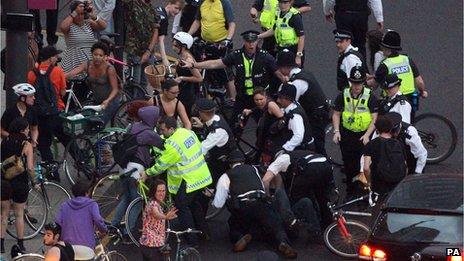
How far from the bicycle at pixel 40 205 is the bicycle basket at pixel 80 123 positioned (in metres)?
1.17

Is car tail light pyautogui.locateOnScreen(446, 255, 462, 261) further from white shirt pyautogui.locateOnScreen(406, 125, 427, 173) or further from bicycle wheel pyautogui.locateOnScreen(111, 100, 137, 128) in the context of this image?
bicycle wheel pyautogui.locateOnScreen(111, 100, 137, 128)

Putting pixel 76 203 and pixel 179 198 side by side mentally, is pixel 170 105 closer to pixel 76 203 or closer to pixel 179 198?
pixel 179 198

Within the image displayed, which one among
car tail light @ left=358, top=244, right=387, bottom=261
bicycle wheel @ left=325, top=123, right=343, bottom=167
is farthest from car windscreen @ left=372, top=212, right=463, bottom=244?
bicycle wheel @ left=325, top=123, right=343, bottom=167

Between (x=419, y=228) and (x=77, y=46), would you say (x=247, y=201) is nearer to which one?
(x=419, y=228)

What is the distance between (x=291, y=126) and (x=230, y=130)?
2.68 ft

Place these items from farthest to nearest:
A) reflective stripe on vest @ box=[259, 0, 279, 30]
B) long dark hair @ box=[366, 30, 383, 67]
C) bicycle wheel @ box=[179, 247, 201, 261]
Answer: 1. reflective stripe on vest @ box=[259, 0, 279, 30]
2. long dark hair @ box=[366, 30, 383, 67]
3. bicycle wheel @ box=[179, 247, 201, 261]

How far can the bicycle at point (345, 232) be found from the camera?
1520cm

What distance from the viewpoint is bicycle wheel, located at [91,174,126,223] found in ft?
54.4

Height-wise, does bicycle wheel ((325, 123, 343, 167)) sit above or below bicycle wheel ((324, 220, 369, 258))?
below

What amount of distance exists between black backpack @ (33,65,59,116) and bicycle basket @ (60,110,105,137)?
0.21 m

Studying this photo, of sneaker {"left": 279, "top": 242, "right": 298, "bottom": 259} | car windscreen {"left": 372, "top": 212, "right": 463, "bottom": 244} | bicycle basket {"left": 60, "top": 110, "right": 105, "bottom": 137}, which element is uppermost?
car windscreen {"left": 372, "top": 212, "right": 463, "bottom": 244}

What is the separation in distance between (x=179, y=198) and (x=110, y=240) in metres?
1.10

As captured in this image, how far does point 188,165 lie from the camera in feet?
50.7

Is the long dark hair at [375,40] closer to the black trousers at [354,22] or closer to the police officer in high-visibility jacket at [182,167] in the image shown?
the black trousers at [354,22]
